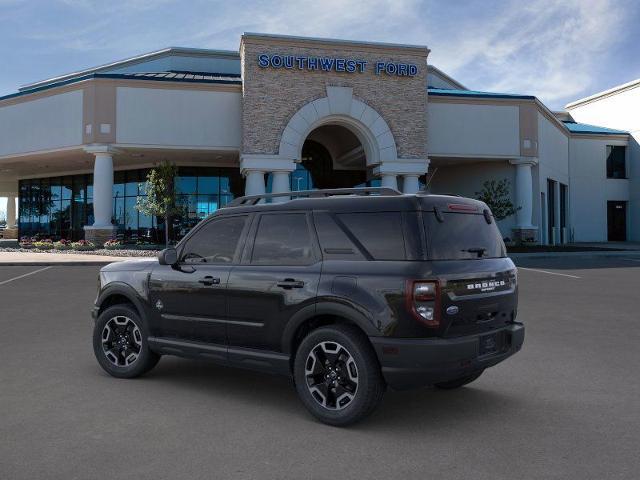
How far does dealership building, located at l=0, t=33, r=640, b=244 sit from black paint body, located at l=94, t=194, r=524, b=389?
23598 mm

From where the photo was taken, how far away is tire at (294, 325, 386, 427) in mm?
4422

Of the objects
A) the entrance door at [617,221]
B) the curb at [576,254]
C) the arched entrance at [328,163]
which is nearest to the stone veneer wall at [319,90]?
the arched entrance at [328,163]

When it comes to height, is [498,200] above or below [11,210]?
below

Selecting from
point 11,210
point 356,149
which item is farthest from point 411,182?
point 11,210

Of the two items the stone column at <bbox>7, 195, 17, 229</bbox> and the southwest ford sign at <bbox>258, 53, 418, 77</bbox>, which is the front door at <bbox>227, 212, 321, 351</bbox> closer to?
the southwest ford sign at <bbox>258, 53, 418, 77</bbox>

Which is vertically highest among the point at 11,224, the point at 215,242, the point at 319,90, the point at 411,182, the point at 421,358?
the point at 319,90

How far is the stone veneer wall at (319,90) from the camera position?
28672 millimetres

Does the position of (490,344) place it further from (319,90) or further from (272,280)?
(319,90)

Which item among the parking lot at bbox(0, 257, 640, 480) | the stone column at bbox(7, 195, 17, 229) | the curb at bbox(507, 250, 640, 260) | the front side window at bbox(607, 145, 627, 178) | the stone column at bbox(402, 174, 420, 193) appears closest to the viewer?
the parking lot at bbox(0, 257, 640, 480)

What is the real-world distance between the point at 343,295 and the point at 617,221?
46265mm

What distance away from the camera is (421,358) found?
4.27 m

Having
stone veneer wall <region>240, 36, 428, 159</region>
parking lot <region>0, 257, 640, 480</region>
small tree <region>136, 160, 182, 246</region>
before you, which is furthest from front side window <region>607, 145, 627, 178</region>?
parking lot <region>0, 257, 640, 480</region>

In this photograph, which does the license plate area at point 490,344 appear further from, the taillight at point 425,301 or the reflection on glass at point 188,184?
the reflection on glass at point 188,184

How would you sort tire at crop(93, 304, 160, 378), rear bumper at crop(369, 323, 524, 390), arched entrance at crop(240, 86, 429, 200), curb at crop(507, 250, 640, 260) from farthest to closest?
arched entrance at crop(240, 86, 429, 200), curb at crop(507, 250, 640, 260), tire at crop(93, 304, 160, 378), rear bumper at crop(369, 323, 524, 390)
